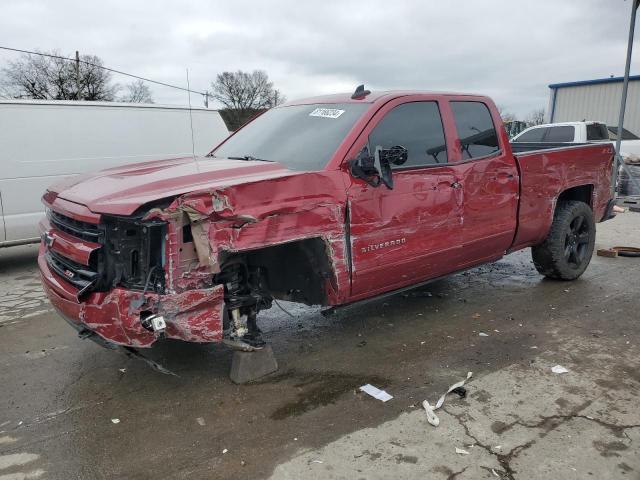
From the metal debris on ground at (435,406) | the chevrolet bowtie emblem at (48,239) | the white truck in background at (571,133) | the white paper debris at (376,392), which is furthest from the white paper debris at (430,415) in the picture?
the white truck in background at (571,133)

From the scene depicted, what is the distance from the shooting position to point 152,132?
7.71 meters

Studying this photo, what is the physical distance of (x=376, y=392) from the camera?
3.51 meters

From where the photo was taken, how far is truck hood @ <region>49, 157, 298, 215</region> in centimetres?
295

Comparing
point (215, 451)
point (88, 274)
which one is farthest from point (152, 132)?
point (215, 451)

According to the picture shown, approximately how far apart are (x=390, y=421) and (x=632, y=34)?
29.4 ft

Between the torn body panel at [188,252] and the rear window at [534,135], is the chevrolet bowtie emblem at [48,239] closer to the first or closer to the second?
the torn body panel at [188,252]

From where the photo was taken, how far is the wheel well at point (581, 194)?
6062mm

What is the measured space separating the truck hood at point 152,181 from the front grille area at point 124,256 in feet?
0.48

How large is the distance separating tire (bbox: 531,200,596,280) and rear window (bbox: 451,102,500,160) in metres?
1.44

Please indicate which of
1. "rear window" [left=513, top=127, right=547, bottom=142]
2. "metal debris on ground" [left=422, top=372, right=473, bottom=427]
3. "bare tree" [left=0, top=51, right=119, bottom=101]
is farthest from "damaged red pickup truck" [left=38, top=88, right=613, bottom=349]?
"bare tree" [left=0, top=51, right=119, bottom=101]

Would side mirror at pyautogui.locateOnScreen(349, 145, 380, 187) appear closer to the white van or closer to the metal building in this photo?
the white van

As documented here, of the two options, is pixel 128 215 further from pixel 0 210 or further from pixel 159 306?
pixel 0 210

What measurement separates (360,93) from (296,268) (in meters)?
Answer: 1.60

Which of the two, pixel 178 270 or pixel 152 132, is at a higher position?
pixel 152 132
